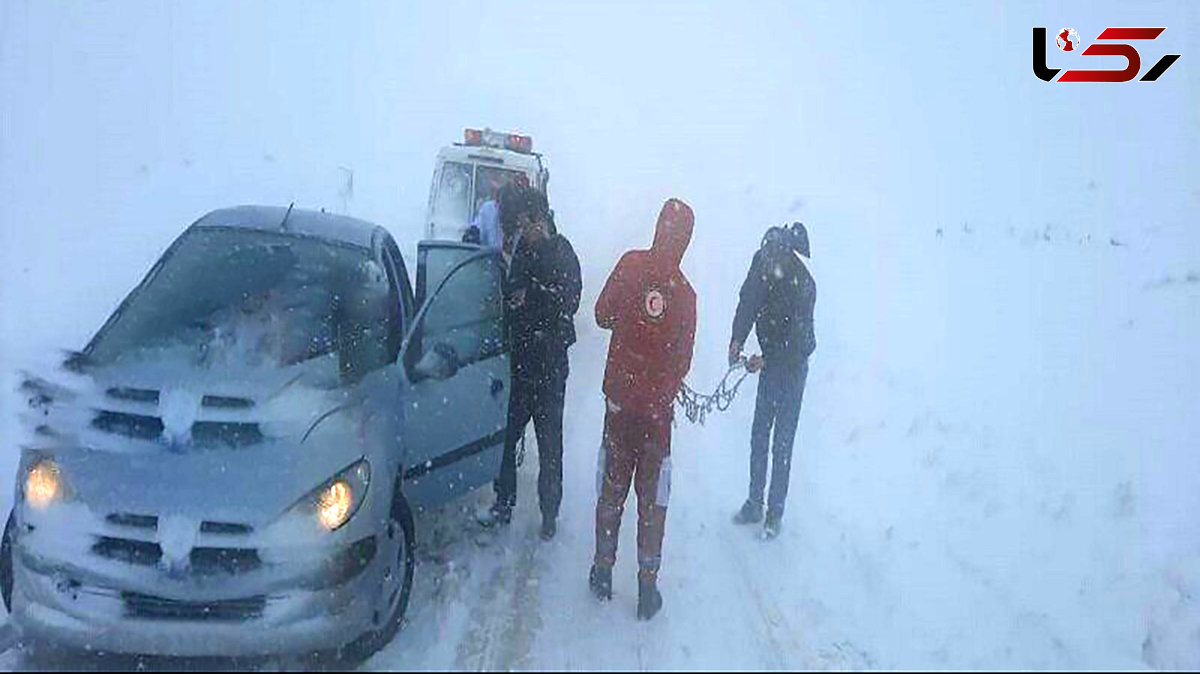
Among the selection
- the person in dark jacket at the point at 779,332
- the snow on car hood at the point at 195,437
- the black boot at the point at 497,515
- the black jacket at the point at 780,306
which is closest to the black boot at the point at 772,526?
the person in dark jacket at the point at 779,332

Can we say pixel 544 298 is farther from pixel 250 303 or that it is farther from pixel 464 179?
pixel 464 179

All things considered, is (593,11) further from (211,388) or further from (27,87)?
(211,388)

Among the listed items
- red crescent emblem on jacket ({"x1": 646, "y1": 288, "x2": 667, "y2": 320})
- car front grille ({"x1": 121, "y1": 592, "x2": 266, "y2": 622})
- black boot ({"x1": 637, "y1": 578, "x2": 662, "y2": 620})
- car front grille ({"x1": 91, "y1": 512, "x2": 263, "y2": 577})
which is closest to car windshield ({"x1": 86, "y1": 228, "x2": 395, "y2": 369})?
car front grille ({"x1": 91, "y1": 512, "x2": 263, "y2": 577})

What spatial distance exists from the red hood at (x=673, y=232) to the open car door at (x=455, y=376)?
1290 millimetres

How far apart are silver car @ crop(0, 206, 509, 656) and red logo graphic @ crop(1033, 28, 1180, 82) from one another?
21.5m

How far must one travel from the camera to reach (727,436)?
10.2 metres

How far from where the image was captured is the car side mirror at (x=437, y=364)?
5707 millimetres

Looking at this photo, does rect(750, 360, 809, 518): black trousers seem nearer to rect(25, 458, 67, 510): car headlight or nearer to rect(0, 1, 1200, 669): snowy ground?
rect(0, 1, 1200, 669): snowy ground

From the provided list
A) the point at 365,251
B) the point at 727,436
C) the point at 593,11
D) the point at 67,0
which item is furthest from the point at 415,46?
the point at 365,251

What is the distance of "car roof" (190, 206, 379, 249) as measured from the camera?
6.52 metres

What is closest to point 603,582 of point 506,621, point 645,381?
point 506,621

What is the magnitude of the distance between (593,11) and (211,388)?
3664cm

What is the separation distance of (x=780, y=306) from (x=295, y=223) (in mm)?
3172

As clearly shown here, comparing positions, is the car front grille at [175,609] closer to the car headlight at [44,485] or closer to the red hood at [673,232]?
the car headlight at [44,485]
